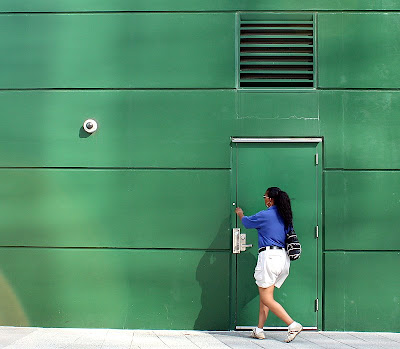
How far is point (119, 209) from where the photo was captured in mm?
7961

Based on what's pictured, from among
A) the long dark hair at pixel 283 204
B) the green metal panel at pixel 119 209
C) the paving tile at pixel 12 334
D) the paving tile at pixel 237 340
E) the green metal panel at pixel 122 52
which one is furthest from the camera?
the green metal panel at pixel 122 52

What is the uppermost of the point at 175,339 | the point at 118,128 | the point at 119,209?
the point at 118,128

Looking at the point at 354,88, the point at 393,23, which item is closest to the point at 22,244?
the point at 354,88

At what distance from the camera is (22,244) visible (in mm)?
8000

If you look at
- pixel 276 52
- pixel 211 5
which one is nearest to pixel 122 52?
pixel 211 5

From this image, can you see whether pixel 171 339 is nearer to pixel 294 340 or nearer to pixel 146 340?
pixel 146 340

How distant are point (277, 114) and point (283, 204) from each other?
1.35m

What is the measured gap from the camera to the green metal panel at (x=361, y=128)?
26.0 ft

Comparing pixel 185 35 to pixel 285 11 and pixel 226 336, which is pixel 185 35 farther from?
pixel 226 336

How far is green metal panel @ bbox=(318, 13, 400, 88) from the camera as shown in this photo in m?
7.98

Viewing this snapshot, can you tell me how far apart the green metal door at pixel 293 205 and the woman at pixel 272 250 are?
49 cm

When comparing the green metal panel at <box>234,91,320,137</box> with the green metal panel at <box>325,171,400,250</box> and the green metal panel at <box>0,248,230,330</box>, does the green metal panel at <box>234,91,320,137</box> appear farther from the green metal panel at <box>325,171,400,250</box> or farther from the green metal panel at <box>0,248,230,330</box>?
the green metal panel at <box>0,248,230,330</box>

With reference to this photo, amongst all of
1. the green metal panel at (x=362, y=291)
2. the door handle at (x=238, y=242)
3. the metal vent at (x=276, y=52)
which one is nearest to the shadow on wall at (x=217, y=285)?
the door handle at (x=238, y=242)

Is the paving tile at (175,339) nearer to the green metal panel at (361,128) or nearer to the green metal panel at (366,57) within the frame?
the green metal panel at (361,128)
